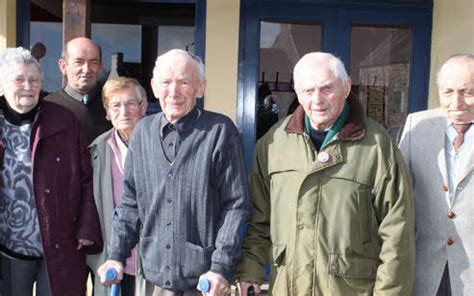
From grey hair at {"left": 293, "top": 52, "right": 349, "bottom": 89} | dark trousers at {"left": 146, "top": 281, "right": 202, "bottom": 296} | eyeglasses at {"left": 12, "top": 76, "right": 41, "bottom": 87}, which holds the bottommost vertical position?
dark trousers at {"left": 146, "top": 281, "right": 202, "bottom": 296}

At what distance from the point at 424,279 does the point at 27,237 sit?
5.88ft

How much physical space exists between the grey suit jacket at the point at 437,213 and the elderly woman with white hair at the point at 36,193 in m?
1.50

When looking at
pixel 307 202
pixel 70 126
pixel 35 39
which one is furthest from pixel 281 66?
pixel 307 202

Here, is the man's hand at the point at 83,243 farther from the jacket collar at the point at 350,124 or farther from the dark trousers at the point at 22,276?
the jacket collar at the point at 350,124

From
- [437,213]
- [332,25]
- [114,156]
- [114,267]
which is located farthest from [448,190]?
[332,25]

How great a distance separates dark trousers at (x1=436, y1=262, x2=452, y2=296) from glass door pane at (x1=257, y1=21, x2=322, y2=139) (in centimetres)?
251

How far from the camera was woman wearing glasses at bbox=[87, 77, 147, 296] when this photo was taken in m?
2.72

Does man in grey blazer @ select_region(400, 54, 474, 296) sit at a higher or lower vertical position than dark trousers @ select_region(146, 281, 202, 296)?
higher

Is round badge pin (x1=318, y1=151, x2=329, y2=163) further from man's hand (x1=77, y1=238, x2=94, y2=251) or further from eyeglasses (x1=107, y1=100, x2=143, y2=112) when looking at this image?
man's hand (x1=77, y1=238, x2=94, y2=251)

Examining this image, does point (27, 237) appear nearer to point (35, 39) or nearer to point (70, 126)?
point (70, 126)

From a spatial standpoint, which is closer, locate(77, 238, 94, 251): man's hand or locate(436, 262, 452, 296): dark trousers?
locate(436, 262, 452, 296): dark trousers

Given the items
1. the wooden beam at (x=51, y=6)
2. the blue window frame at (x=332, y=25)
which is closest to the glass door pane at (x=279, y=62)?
the blue window frame at (x=332, y=25)

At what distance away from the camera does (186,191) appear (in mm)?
2250

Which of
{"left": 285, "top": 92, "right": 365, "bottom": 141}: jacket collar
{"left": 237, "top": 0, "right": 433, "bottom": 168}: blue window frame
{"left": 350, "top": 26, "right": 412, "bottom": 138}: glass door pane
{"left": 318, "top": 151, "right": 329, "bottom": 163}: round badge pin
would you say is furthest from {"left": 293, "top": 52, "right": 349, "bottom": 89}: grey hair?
{"left": 350, "top": 26, "right": 412, "bottom": 138}: glass door pane
